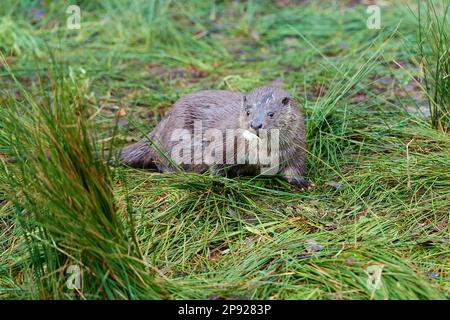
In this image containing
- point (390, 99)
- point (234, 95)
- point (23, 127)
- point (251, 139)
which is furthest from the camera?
point (390, 99)

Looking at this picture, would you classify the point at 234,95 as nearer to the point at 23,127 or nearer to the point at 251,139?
the point at 251,139

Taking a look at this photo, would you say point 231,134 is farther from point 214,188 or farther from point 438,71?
point 438,71

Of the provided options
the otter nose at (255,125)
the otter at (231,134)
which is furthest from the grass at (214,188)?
the otter nose at (255,125)

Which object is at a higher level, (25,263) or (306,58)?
(306,58)

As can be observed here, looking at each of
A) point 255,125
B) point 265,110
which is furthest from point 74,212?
point 265,110

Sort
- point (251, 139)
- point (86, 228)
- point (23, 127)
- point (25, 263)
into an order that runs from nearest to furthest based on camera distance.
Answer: point (86, 228), point (23, 127), point (25, 263), point (251, 139)

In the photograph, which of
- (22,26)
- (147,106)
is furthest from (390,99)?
(22,26)
